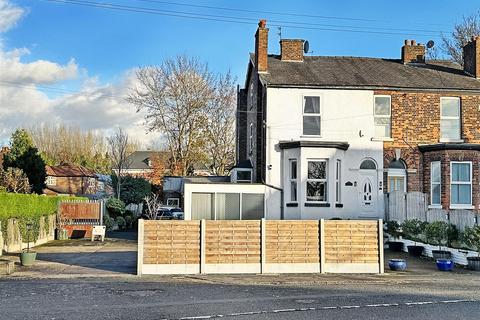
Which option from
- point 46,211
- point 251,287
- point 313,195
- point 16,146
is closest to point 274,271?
point 251,287

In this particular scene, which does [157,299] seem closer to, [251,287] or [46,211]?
[251,287]

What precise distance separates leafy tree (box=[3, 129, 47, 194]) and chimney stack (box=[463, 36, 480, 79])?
2911 centimetres

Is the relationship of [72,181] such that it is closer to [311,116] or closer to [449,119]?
[311,116]

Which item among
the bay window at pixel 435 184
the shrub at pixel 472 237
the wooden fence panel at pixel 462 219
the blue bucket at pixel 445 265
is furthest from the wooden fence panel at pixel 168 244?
the bay window at pixel 435 184

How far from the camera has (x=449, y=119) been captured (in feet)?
89.7

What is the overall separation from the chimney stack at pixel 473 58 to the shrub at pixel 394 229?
31.4 feet

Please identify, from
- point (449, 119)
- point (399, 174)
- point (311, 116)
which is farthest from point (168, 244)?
point (449, 119)

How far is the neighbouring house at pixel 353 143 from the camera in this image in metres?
25.6

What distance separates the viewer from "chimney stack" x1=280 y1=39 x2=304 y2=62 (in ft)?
96.1

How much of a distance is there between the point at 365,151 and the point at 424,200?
371 cm

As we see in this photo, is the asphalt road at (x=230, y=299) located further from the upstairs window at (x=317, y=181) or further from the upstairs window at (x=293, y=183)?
Result: the upstairs window at (x=293, y=183)

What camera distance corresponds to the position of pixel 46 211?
30.3 metres

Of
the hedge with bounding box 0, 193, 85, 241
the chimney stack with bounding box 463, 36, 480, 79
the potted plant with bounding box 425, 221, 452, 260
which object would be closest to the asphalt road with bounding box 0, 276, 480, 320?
the potted plant with bounding box 425, 221, 452, 260

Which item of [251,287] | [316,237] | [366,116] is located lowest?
[251,287]
